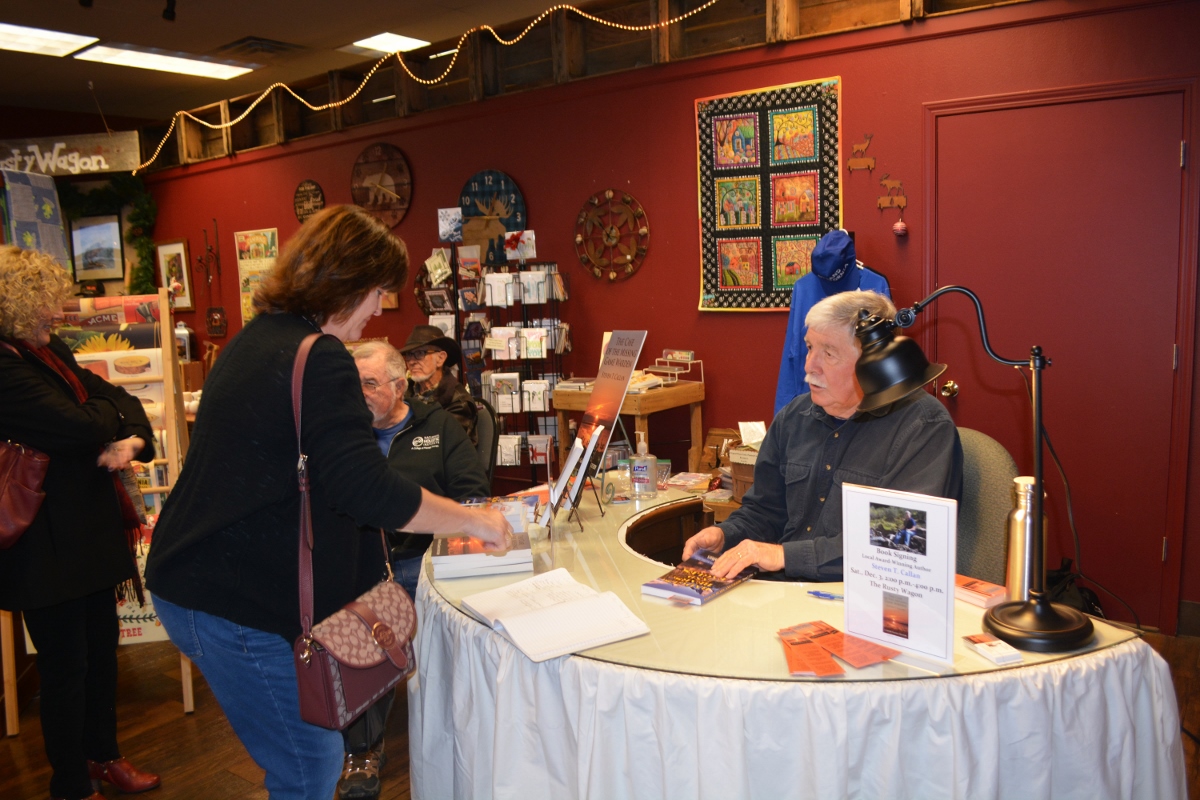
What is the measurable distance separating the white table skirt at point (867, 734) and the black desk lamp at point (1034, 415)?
0.06 meters

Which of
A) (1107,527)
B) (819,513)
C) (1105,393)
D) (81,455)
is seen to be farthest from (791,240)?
(81,455)

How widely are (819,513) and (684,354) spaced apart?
8.47 ft

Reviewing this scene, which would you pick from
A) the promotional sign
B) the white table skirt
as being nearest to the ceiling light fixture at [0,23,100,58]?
the promotional sign

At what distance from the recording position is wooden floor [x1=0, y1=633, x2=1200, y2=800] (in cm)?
274

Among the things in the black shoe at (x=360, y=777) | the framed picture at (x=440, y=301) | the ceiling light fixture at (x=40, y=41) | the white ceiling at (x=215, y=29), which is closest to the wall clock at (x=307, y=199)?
the white ceiling at (x=215, y=29)

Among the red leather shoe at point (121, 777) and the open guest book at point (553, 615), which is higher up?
the open guest book at point (553, 615)

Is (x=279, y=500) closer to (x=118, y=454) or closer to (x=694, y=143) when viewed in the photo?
(x=118, y=454)

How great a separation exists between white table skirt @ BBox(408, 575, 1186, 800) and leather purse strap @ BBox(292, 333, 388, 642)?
42cm

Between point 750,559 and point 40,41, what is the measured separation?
22.3ft

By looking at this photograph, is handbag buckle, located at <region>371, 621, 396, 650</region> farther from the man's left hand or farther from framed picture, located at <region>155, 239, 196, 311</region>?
framed picture, located at <region>155, 239, 196, 311</region>

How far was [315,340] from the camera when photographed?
151cm

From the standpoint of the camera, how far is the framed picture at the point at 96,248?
828 centimetres

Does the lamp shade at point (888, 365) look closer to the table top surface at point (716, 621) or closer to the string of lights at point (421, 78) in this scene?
the table top surface at point (716, 621)

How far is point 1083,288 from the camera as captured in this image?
12.1 ft
